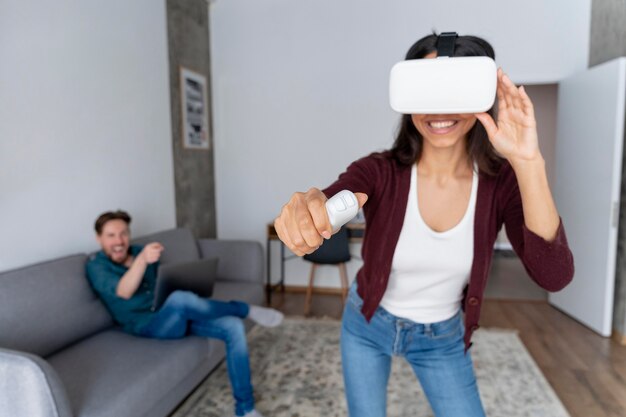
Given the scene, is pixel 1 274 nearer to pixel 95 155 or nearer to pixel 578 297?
pixel 95 155

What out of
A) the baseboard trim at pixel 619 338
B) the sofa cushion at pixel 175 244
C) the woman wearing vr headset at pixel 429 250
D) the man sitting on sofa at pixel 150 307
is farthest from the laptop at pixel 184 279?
the baseboard trim at pixel 619 338

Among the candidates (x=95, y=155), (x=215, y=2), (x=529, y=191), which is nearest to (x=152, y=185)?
(x=95, y=155)

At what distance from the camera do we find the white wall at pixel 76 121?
2.07m

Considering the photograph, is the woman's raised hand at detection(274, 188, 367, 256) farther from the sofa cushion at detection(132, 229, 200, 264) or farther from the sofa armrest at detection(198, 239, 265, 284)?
the sofa armrest at detection(198, 239, 265, 284)

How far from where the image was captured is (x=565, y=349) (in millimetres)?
2863

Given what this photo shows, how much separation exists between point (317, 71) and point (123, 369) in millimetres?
3097

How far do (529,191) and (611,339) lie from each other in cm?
299

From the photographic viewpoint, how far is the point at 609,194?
298cm

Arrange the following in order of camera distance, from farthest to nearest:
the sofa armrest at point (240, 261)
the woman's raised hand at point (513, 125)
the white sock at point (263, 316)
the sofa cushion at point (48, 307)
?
the sofa armrest at point (240, 261) < the white sock at point (263, 316) < the sofa cushion at point (48, 307) < the woman's raised hand at point (513, 125)

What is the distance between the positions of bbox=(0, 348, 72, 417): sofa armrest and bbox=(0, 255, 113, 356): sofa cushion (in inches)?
16.9

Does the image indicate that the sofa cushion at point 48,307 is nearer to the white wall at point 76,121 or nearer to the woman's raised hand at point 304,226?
the white wall at point 76,121

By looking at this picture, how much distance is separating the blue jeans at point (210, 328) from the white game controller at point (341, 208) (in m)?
1.64

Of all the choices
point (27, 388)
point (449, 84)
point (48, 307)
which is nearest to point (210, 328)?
point (48, 307)

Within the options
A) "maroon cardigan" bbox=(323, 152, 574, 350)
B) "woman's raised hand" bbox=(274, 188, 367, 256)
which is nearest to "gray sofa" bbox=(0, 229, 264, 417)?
"maroon cardigan" bbox=(323, 152, 574, 350)
